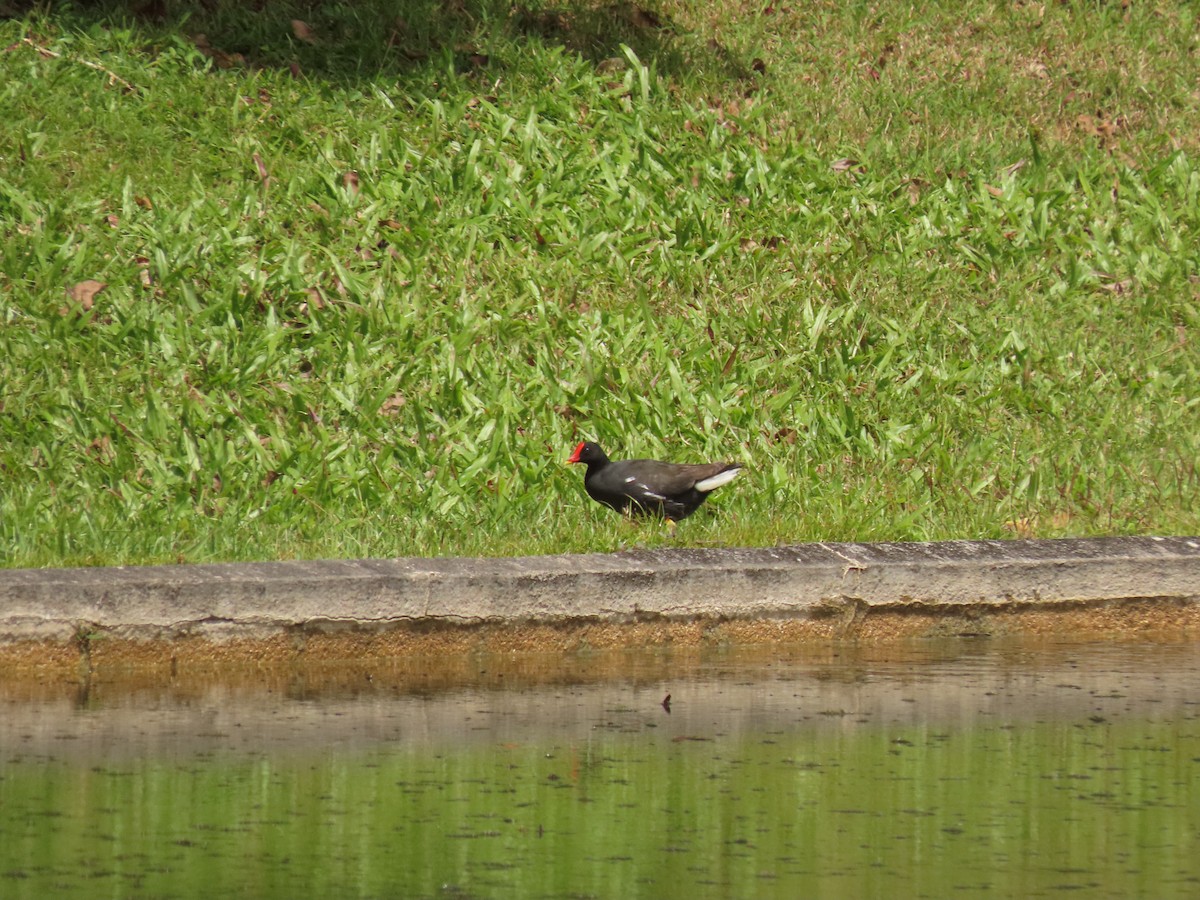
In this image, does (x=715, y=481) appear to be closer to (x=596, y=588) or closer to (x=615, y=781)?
(x=596, y=588)

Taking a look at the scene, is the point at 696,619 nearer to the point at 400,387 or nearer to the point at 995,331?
the point at 400,387

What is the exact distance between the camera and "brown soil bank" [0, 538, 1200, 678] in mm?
6160

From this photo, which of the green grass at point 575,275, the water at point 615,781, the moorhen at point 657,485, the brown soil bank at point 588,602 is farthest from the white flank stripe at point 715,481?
the water at point 615,781

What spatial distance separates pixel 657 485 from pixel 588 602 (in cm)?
141

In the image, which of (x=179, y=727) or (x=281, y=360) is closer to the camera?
(x=179, y=727)

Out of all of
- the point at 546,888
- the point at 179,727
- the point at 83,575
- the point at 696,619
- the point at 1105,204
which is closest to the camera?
the point at 546,888

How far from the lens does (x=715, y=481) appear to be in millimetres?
8133

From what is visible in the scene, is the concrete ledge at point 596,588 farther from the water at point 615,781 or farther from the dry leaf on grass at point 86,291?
the dry leaf on grass at point 86,291

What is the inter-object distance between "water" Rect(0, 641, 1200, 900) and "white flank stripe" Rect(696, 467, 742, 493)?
1479 millimetres

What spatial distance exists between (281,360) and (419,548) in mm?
2330

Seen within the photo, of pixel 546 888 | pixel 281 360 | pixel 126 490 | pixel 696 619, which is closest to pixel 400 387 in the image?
pixel 281 360

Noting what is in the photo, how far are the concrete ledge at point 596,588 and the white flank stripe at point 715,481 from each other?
93cm

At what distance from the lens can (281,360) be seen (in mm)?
9219

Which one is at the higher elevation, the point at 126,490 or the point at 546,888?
the point at 546,888
